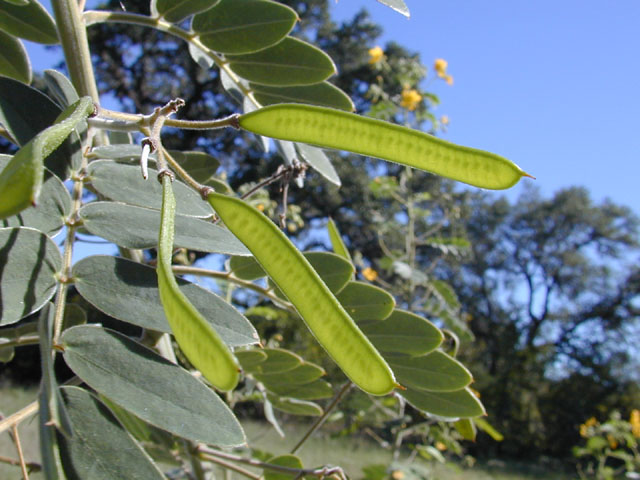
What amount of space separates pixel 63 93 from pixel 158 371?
0.25 meters

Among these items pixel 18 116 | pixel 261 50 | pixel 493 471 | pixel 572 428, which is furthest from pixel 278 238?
pixel 572 428

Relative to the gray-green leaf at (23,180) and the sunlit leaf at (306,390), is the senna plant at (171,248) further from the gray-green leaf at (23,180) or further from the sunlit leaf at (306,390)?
the sunlit leaf at (306,390)

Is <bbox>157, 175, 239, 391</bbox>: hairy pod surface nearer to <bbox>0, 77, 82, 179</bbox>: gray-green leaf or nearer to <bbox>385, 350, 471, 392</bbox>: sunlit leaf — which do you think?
<bbox>0, 77, 82, 179</bbox>: gray-green leaf

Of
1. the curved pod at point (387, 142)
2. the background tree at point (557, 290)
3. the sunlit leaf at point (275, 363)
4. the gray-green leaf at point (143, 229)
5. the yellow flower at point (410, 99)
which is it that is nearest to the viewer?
the curved pod at point (387, 142)

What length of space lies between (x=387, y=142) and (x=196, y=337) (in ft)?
0.51

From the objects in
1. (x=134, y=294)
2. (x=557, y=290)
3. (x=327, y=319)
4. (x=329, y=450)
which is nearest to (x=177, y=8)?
(x=134, y=294)

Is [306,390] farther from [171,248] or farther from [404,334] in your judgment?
[171,248]

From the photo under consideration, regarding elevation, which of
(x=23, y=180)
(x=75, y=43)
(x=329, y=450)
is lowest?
(x=329, y=450)

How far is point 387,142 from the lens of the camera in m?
0.31

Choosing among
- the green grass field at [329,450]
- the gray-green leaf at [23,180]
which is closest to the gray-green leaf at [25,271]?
the gray-green leaf at [23,180]

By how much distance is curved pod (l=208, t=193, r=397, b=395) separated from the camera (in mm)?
260

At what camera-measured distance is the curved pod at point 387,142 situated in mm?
309

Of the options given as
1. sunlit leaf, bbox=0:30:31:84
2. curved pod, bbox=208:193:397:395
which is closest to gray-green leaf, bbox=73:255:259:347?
curved pod, bbox=208:193:397:395

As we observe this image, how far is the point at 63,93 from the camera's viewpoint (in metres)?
0.46
